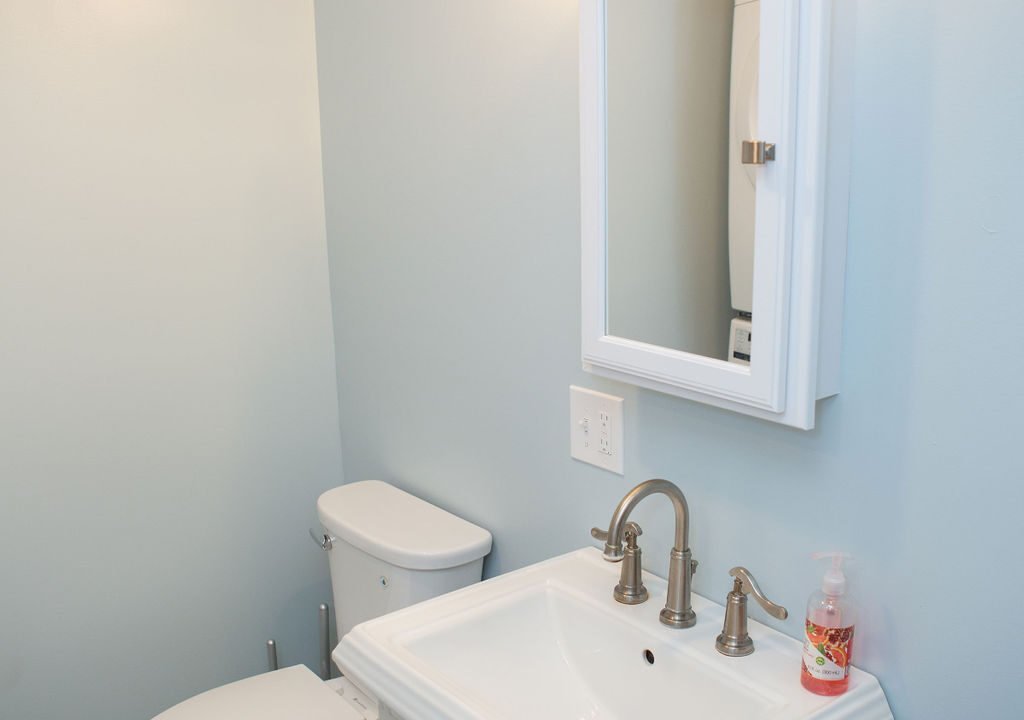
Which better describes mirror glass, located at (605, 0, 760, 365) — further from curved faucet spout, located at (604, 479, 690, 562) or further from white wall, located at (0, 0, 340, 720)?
white wall, located at (0, 0, 340, 720)

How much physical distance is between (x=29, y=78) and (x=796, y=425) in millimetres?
1484

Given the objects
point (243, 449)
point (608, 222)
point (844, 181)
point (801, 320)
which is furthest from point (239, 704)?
point (844, 181)

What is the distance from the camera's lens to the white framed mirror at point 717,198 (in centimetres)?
104

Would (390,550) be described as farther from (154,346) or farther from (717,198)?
(717,198)

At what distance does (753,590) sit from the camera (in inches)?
46.8

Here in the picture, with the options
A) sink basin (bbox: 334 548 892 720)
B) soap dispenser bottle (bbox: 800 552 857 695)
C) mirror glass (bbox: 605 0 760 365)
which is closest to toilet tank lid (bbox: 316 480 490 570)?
sink basin (bbox: 334 548 892 720)

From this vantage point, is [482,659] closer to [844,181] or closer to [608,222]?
[608,222]

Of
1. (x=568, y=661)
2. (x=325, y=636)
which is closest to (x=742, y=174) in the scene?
(x=568, y=661)

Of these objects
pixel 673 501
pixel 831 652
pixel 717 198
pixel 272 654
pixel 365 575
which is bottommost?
pixel 272 654

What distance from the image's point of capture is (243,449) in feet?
6.88

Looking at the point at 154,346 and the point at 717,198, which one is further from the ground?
the point at 717,198

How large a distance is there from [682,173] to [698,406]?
1.03 ft

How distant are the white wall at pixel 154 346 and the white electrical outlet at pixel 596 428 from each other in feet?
2.75

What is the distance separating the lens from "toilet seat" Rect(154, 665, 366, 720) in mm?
1726
